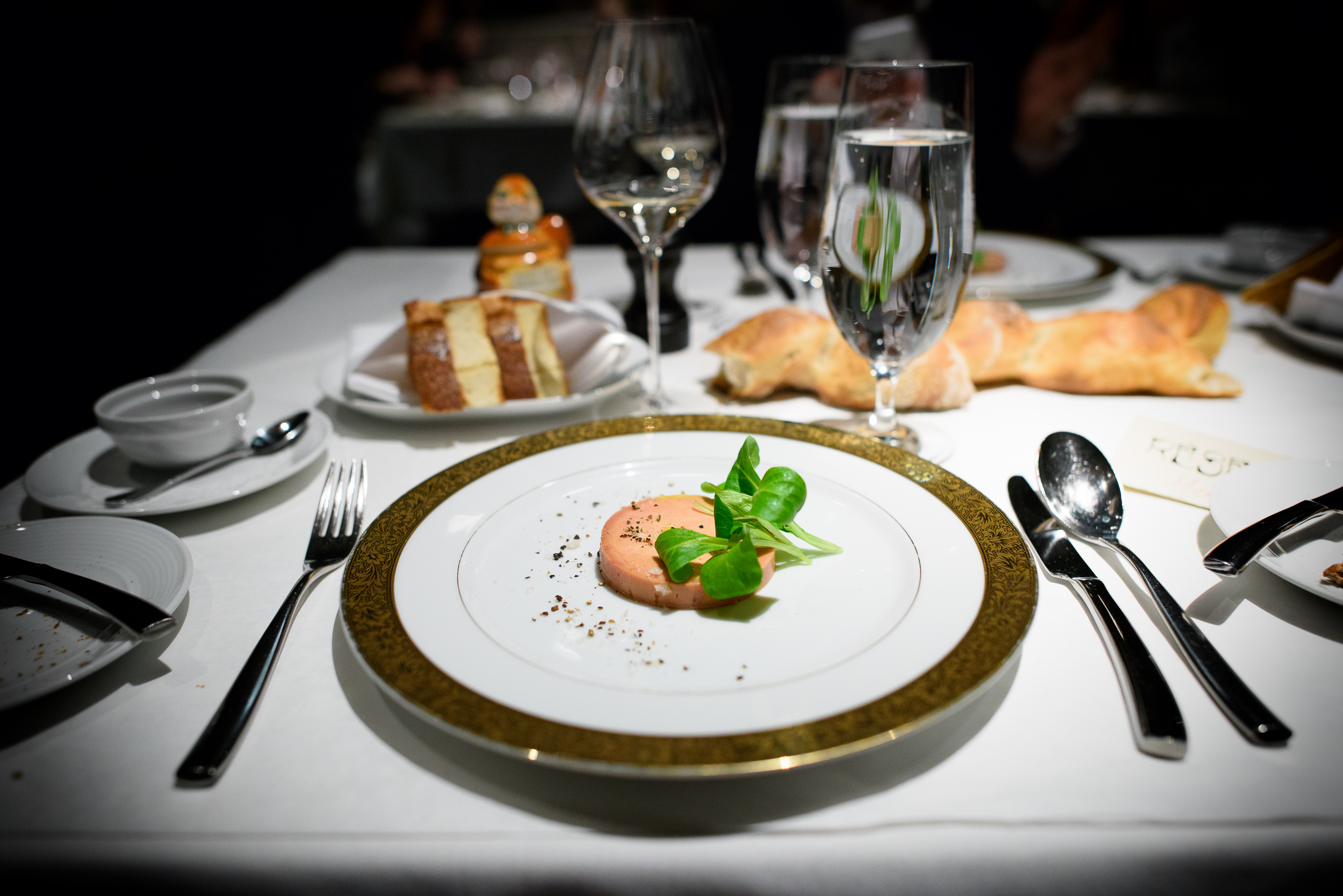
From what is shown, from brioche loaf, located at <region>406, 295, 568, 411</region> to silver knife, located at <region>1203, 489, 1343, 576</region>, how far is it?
819mm

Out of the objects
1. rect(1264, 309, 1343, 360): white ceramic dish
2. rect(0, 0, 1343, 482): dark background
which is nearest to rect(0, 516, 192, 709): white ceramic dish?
rect(1264, 309, 1343, 360): white ceramic dish

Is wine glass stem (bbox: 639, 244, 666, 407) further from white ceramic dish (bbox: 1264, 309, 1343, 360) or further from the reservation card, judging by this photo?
white ceramic dish (bbox: 1264, 309, 1343, 360)

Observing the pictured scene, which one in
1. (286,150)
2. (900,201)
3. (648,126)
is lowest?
(900,201)

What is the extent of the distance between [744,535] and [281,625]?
0.40 metres

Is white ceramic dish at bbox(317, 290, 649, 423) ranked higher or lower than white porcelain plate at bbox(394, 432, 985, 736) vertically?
higher

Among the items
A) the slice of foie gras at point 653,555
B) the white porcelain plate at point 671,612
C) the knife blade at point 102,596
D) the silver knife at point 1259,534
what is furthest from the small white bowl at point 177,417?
the silver knife at point 1259,534

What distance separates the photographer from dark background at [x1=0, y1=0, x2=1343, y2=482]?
3084 millimetres

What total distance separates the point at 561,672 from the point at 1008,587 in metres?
0.36

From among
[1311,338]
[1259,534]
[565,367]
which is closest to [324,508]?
[565,367]

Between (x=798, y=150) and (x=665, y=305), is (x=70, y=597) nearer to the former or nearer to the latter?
(x=665, y=305)

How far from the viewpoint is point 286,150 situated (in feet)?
17.4

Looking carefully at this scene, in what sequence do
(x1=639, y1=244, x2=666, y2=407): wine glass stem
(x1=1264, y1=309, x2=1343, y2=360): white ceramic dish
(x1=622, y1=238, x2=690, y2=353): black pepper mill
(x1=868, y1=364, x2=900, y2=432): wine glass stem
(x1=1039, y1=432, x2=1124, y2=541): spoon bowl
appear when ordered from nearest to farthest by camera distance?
(x1=1039, y1=432, x2=1124, y2=541): spoon bowl < (x1=868, y1=364, x2=900, y2=432): wine glass stem < (x1=639, y1=244, x2=666, y2=407): wine glass stem < (x1=1264, y1=309, x2=1343, y2=360): white ceramic dish < (x1=622, y1=238, x2=690, y2=353): black pepper mill

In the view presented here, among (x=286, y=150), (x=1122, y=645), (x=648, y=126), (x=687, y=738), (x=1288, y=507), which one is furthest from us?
(x=286, y=150)

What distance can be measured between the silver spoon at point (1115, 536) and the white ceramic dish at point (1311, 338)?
73cm
